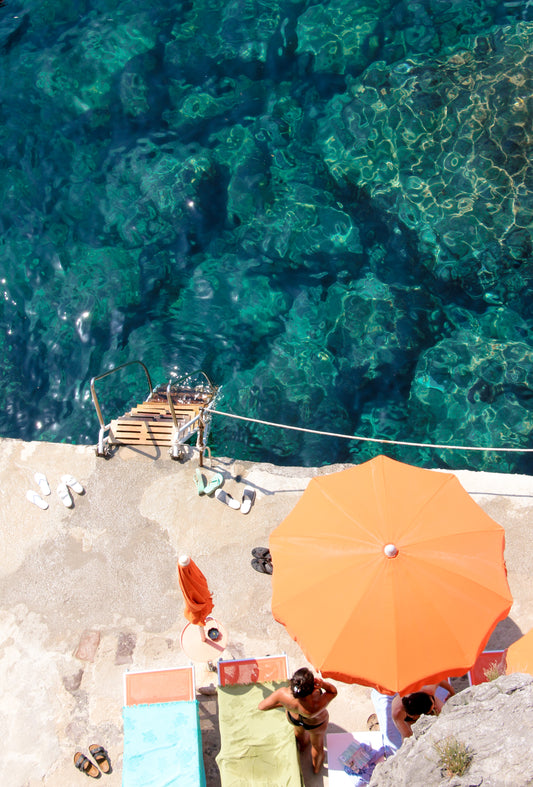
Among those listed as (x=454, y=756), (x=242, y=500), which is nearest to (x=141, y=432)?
(x=242, y=500)

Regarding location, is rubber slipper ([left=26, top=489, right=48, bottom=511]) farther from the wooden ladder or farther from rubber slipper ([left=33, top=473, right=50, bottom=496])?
the wooden ladder

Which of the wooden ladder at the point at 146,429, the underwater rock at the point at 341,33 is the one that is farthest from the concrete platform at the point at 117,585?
the underwater rock at the point at 341,33

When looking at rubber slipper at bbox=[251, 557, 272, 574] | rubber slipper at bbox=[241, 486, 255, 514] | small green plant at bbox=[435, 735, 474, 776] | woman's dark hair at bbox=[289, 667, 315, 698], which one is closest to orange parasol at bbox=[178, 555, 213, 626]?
rubber slipper at bbox=[251, 557, 272, 574]

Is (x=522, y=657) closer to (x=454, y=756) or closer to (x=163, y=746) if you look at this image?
(x=454, y=756)

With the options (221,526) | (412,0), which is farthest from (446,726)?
(412,0)

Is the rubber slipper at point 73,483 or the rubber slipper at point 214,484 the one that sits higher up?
the rubber slipper at point 73,483

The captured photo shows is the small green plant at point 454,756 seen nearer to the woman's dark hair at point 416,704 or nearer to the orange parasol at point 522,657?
the orange parasol at point 522,657

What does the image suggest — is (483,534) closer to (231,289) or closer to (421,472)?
(421,472)
